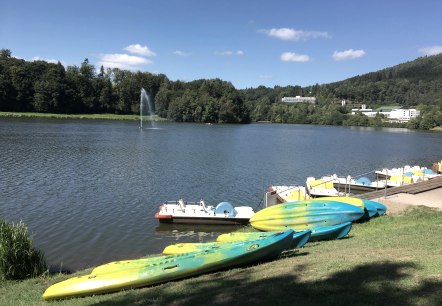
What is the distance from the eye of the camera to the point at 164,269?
463 inches

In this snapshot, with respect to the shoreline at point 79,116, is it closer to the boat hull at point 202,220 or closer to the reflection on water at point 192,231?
the boat hull at point 202,220

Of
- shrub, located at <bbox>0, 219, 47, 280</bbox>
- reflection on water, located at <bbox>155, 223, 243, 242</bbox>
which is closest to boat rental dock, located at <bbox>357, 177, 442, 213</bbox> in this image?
reflection on water, located at <bbox>155, 223, 243, 242</bbox>

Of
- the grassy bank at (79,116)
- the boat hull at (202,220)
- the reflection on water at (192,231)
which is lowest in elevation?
the reflection on water at (192,231)

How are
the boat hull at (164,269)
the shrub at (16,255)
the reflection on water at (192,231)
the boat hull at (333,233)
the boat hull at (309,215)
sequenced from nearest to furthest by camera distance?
the boat hull at (164,269)
the shrub at (16,255)
the boat hull at (333,233)
the boat hull at (309,215)
the reflection on water at (192,231)

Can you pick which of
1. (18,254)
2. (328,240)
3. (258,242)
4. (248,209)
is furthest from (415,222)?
(18,254)

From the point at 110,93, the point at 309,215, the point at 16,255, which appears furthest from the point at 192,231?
the point at 110,93

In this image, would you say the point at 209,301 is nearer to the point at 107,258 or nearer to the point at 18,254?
the point at 18,254

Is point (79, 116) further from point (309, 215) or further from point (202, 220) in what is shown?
point (309, 215)

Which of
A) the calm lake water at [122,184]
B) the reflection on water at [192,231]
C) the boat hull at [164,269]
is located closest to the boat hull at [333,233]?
the boat hull at [164,269]

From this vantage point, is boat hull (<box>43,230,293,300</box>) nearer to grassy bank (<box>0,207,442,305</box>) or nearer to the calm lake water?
grassy bank (<box>0,207,442,305</box>)

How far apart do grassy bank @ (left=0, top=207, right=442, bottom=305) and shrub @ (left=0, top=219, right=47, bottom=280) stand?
2.12 ft

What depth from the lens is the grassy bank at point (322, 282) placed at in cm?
797

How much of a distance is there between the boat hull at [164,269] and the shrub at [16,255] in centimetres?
311

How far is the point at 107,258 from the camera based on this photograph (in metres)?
19.2
